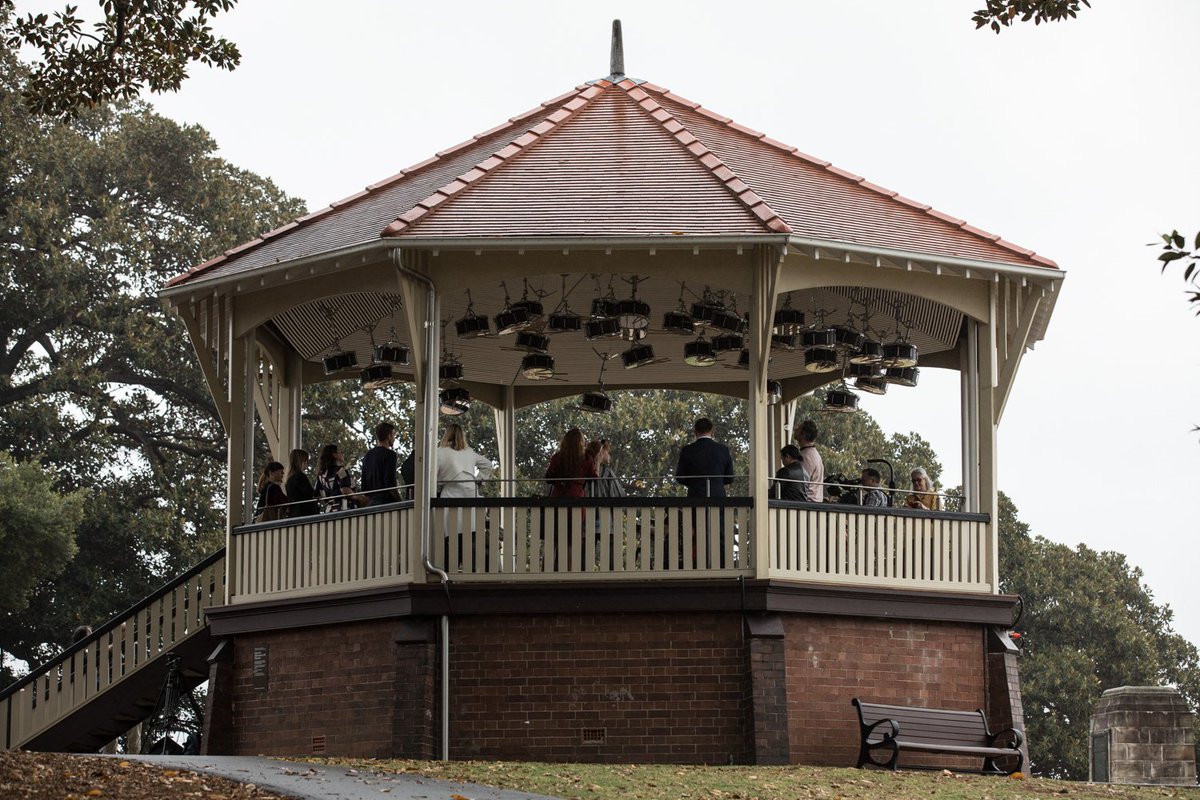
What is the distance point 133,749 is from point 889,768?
990 inches

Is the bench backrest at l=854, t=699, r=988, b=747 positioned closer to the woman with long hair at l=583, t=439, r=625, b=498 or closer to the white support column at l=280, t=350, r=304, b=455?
the woman with long hair at l=583, t=439, r=625, b=498

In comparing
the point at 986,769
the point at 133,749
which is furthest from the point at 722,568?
the point at 133,749

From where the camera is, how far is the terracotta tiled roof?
19547mm

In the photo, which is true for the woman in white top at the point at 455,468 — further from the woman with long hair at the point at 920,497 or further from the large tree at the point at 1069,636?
the large tree at the point at 1069,636

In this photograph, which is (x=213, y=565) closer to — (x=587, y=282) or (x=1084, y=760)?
(x=587, y=282)

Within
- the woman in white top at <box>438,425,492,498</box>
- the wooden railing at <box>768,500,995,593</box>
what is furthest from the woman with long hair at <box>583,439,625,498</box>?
the wooden railing at <box>768,500,995,593</box>

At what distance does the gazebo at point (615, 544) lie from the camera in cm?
1928

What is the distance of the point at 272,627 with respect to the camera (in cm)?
2086

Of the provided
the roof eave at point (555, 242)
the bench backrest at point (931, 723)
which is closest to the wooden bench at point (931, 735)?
the bench backrest at point (931, 723)

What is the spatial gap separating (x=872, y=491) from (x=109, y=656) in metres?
9.25

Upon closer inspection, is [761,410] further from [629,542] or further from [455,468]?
[455,468]

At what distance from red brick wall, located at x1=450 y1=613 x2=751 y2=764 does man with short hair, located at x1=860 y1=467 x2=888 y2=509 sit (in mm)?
2230

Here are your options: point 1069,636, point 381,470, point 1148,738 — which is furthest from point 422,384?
point 1069,636

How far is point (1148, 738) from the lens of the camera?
24.5 meters
